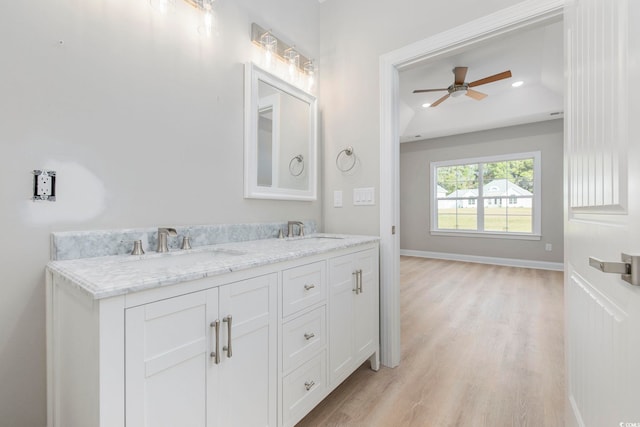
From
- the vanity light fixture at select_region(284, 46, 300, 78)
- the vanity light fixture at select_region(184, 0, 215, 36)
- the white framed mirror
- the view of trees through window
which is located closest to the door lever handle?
the white framed mirror

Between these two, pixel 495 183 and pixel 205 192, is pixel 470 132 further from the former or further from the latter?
pixel 205 192

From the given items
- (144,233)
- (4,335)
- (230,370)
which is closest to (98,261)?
(144,233)

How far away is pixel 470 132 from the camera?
5660 mm

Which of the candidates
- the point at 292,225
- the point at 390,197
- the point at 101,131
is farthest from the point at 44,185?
the point at 390,197

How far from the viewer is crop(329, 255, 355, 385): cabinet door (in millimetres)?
1532

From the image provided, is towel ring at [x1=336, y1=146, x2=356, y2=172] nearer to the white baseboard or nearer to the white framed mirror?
the white framed mirror

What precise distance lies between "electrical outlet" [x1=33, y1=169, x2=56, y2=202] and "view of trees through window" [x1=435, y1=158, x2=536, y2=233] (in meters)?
6.21

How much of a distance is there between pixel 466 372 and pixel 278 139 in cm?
200

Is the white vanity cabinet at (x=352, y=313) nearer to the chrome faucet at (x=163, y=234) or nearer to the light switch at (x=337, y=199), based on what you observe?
the light switch at (x=337, y=199)

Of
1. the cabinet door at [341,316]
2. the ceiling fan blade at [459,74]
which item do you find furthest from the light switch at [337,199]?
the ceiling fan blade at [459,74]

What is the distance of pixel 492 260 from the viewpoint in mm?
5520

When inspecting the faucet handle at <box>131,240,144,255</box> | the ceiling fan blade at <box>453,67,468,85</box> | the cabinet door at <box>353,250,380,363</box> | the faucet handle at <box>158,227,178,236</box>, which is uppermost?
the ceiling fan blade at <box>453,67,468,85</box>

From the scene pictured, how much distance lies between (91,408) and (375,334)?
1558 millimetres

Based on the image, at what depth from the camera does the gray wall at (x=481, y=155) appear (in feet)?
16.1
